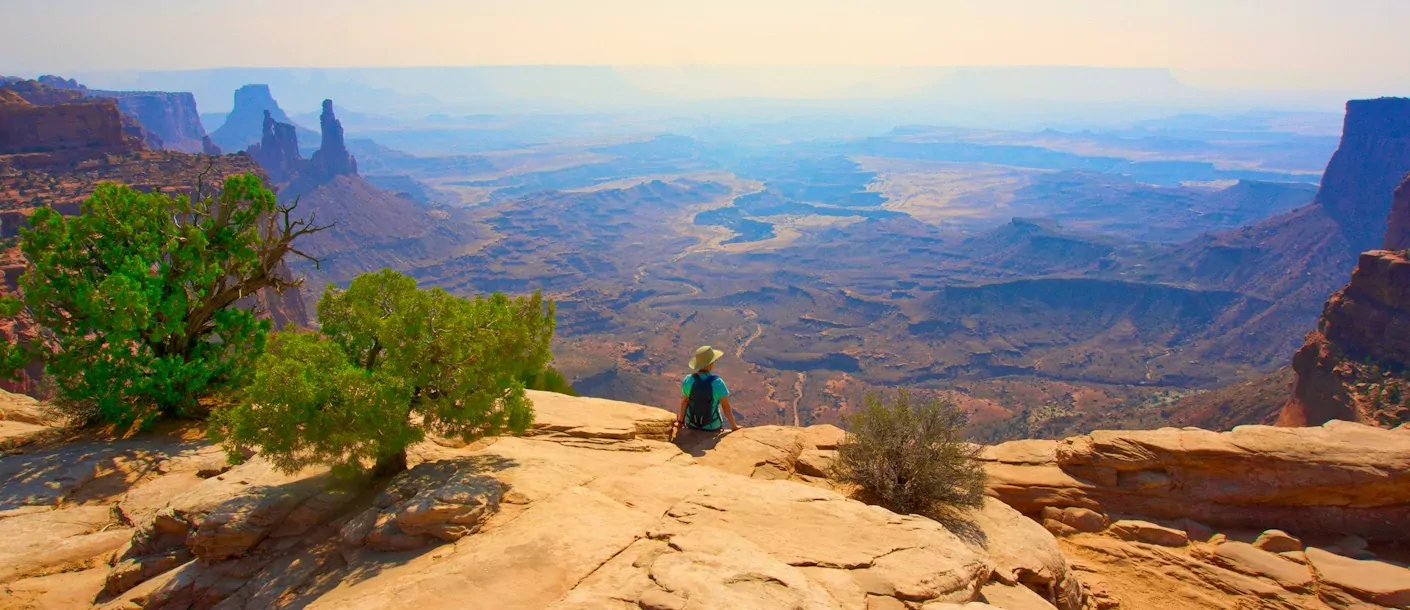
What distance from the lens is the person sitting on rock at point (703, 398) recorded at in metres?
12.0

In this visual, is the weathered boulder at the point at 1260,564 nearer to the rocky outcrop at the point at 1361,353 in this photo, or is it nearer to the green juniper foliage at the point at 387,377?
the green juniper foliage at the point at 387,377

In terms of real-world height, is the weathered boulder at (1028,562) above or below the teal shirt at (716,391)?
below

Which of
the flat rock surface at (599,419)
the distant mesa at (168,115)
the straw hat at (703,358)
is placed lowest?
the flat rock surface at (599,419)

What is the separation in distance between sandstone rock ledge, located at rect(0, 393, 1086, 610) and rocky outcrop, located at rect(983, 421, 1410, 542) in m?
2.26

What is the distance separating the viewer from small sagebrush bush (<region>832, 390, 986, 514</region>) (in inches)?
371

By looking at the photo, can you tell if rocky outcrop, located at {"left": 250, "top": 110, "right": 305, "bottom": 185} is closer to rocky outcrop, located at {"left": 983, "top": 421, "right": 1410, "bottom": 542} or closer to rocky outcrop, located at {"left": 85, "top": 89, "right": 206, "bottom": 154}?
rocky outcrop, located at {"left": 85, "top": 89, "right": 206, "bottom": 154}

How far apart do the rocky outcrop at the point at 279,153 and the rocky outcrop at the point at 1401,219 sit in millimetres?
168744

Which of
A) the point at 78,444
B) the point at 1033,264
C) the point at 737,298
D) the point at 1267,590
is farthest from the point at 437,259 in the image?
the point at 1267,590

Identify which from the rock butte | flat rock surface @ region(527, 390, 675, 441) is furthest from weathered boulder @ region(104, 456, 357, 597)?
flat rock surface @ region(527, 390, 675, 441)

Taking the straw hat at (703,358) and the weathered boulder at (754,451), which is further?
the straw hat at (703,358)

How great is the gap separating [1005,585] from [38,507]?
493 inches

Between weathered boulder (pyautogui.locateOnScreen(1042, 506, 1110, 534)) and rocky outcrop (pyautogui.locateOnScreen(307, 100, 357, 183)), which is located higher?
rocky outcrop (pyautogui.locateOnScreen(307, 100, 357, 183))

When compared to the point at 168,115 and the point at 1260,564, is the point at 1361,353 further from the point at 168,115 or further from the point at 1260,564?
the point at 168,115

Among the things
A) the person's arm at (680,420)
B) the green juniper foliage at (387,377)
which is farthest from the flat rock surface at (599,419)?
the green juniper foliage at (387,377)
